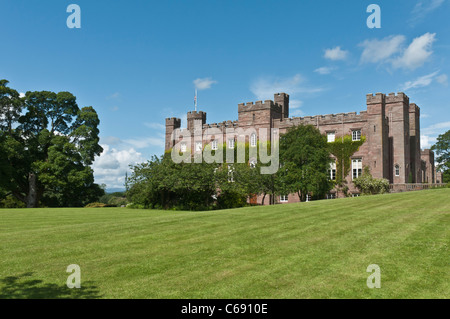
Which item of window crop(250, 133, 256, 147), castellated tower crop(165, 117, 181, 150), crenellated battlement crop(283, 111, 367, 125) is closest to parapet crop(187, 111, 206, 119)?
castellated tower crop(165, 117, 181, 150)

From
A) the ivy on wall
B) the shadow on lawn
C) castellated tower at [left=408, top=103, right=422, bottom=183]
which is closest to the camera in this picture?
the shadow on lawn

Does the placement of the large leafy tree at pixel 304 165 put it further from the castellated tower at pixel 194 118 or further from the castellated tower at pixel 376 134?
the castellated tower at pixel 194 118

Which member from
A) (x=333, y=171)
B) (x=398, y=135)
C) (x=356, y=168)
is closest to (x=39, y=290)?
(x=333, y=171)

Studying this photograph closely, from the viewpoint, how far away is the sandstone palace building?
135ft

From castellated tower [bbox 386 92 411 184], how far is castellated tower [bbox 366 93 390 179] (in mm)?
3048

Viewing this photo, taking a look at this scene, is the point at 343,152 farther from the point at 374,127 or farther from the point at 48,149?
the point at 48,149

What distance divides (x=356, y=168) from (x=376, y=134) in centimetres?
459

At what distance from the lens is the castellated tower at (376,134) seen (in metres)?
40.6

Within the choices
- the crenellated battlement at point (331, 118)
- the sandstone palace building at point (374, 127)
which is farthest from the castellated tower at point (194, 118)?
the crenellated battlement at point (331, 118)

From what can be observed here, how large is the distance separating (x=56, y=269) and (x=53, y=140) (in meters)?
39.9

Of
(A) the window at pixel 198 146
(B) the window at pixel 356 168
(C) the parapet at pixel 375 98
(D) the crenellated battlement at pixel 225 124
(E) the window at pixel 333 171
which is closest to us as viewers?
(C) the parapet at pixel 375 98

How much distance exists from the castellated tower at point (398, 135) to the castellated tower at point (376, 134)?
3.05 meters

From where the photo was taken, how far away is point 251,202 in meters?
44.0

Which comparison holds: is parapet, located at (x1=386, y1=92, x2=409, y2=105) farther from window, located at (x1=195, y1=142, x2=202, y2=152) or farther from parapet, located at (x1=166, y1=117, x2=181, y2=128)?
parapet, located at (x1=166, y1=117, x2=181, y2=128)
